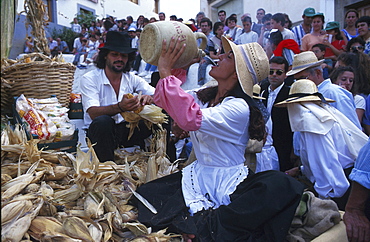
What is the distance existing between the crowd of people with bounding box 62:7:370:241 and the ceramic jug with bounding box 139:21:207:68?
5 cm

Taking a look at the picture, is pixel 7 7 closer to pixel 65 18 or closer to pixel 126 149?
pixel 126 149

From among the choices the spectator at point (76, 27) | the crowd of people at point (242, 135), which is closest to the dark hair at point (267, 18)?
the crowd of people at point (242, 135)

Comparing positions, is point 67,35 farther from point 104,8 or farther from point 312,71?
point 312,71

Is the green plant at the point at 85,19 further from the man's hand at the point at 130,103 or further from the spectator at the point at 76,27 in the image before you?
the man's hand at the point at 130,103

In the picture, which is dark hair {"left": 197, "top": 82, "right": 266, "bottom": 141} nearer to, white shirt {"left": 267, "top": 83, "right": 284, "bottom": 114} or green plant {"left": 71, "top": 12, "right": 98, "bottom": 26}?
white shirt {"left": 267, "top": 83, "right": 284, "bottom": 114}

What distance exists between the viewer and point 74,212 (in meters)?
2.01

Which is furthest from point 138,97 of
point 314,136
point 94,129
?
point 314,136

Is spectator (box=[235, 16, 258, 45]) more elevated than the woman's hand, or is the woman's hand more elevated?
spectator (box=[235, 16, 258, 45])

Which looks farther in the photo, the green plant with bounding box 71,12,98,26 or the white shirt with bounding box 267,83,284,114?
the green plant with bounding box 71,12,98,26

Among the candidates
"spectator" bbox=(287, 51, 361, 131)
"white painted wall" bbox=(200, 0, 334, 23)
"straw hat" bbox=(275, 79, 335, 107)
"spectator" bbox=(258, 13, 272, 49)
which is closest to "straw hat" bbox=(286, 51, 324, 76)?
"spectator" bbox=(287, 51, 361, 131)

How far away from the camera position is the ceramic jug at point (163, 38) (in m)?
2.03

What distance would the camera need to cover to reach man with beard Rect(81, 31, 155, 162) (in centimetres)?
323

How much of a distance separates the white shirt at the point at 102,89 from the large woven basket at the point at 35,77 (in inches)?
10.0

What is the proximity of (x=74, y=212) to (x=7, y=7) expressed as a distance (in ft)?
3.98
